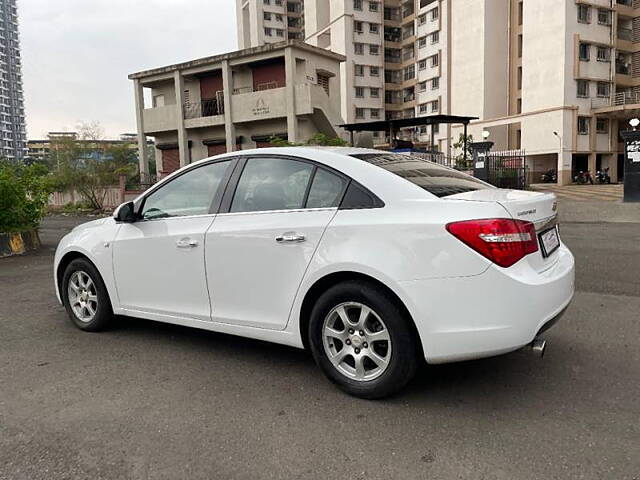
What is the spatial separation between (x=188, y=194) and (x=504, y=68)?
151 feet

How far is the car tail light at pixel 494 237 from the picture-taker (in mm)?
2992

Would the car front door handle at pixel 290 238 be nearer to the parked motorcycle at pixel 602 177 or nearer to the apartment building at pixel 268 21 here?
the parked motorcycle at pixel 602 177

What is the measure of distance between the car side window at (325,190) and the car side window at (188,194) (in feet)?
2.85

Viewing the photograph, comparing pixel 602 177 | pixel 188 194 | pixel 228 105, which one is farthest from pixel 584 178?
pixel 188 194

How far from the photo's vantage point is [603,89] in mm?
39094

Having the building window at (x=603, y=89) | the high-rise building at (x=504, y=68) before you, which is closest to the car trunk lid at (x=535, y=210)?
the high-rise building at (x=504, y=68)

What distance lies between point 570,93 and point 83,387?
131 ft

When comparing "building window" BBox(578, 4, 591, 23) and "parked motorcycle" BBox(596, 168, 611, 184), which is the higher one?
"building window" BBox(578, 4, 591, 23)

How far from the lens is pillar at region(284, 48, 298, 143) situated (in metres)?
26.0

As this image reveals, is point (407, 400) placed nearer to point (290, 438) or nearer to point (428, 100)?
point (290, 438)

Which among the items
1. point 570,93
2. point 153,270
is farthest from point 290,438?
point 570,93

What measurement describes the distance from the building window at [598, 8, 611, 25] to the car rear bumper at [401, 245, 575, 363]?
42.6m

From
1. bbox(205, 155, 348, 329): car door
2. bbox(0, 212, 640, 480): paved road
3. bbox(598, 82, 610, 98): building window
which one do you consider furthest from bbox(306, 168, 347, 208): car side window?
bbox(598, 82, 610, 98): building window

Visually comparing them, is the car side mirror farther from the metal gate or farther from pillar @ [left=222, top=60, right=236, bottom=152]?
pillar @ [left=222, top=60, right=236, bottom=152]
